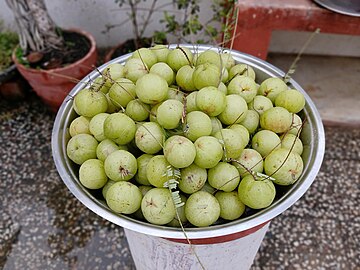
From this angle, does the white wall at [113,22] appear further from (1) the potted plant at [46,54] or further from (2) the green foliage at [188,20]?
(1) the potted plant at [46,54]

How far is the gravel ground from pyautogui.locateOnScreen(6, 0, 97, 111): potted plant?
0.43 meters

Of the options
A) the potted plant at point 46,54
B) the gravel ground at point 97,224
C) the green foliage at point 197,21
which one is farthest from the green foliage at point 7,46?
the green foliage at point 197,21

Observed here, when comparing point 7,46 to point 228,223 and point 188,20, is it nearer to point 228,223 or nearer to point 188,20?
point 188,20

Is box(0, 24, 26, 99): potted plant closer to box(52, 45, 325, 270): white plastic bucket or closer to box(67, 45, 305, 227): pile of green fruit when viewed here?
box(52, 45, 325, 270): white plastic bucket

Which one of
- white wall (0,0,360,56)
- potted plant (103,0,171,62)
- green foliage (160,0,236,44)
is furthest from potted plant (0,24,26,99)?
green foliage (160,0,236,44)

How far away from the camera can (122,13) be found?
10.3 feet

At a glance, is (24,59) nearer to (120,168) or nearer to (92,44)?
(92,44)

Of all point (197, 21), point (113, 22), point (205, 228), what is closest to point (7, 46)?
point (113, 22)

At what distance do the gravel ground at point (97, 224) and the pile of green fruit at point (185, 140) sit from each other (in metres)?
1.04

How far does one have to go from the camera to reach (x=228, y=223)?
1.20m

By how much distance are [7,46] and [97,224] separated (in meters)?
1.63

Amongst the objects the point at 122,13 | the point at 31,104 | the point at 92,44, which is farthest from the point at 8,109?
the point at 122,13

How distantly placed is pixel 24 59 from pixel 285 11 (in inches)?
68.3

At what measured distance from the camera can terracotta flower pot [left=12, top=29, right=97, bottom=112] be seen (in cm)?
254
